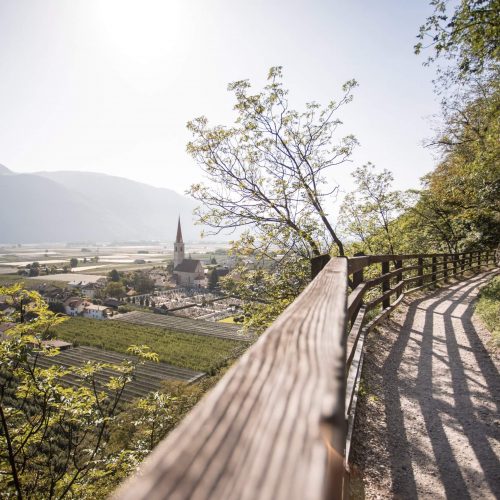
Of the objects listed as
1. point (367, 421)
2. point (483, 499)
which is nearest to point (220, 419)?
point (483, 499)

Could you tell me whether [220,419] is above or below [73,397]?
above

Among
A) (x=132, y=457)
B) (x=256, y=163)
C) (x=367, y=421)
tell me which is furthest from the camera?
(x=256, y=163)

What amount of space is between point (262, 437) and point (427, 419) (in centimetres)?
372

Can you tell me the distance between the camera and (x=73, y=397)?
5.79 metres

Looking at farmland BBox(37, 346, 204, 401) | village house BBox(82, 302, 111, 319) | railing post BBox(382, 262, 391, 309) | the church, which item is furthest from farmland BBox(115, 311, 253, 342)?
railing post BBox(382, 262, 391, 309)

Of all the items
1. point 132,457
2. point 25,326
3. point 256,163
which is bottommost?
point 132,457

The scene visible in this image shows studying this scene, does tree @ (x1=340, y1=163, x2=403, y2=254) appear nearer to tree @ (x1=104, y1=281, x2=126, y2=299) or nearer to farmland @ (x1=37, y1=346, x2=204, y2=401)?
farmland @ (x1=37, y1=346, x2=204, y2=401)

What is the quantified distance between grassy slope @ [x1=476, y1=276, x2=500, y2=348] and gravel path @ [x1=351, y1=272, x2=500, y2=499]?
0.80 ft

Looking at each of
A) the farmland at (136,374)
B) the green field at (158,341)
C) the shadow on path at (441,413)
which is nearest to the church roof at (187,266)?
the green field at (158,341)

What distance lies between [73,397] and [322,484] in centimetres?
667

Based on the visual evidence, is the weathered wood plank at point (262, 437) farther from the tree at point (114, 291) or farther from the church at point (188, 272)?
the church at point (188, 272)

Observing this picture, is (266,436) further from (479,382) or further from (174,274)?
(174,274)

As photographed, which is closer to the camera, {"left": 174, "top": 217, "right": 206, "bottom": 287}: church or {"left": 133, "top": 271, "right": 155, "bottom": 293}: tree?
{"left": 133, "top": 271, "right": 155, "bottom": 293}: tree

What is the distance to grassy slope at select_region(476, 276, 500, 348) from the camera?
588 centimetres
